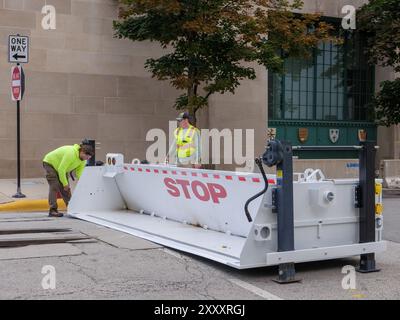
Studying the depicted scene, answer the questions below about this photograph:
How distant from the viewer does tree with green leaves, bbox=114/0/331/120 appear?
1352 centimetres

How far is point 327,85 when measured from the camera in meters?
21.5

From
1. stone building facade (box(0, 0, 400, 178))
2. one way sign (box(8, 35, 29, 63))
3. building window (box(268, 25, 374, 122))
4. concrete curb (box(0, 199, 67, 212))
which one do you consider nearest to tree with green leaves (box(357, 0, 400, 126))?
building window (box(268, 25, 374, 122))

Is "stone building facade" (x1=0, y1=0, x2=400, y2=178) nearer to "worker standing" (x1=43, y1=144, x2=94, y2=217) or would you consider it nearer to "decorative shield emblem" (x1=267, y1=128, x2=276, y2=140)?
"decorative shield emblem" (x1=267, y1=128, x2=276, y2=140)

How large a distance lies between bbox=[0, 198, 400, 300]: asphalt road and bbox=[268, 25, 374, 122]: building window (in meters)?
12.6

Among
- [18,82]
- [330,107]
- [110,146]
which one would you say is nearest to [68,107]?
[110,146]

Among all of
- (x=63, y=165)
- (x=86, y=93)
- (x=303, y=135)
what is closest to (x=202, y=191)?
(x=63, y=165)

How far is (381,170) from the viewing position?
20.0 meters

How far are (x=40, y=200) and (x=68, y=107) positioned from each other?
492 centimetres

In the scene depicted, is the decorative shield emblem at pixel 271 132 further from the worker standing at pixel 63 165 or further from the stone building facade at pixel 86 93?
the worker standing at pixel 63 165

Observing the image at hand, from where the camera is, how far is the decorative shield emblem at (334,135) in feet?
70.2

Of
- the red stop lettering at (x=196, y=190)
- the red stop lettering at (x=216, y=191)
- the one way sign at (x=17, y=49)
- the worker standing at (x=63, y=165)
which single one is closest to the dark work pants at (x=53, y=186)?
the worker standing at (x=63, y=165)

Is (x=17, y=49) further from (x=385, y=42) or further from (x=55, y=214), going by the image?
(x=385, y=42)

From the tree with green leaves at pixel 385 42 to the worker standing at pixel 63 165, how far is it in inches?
436

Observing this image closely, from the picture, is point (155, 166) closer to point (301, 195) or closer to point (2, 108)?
point (301, 195)
